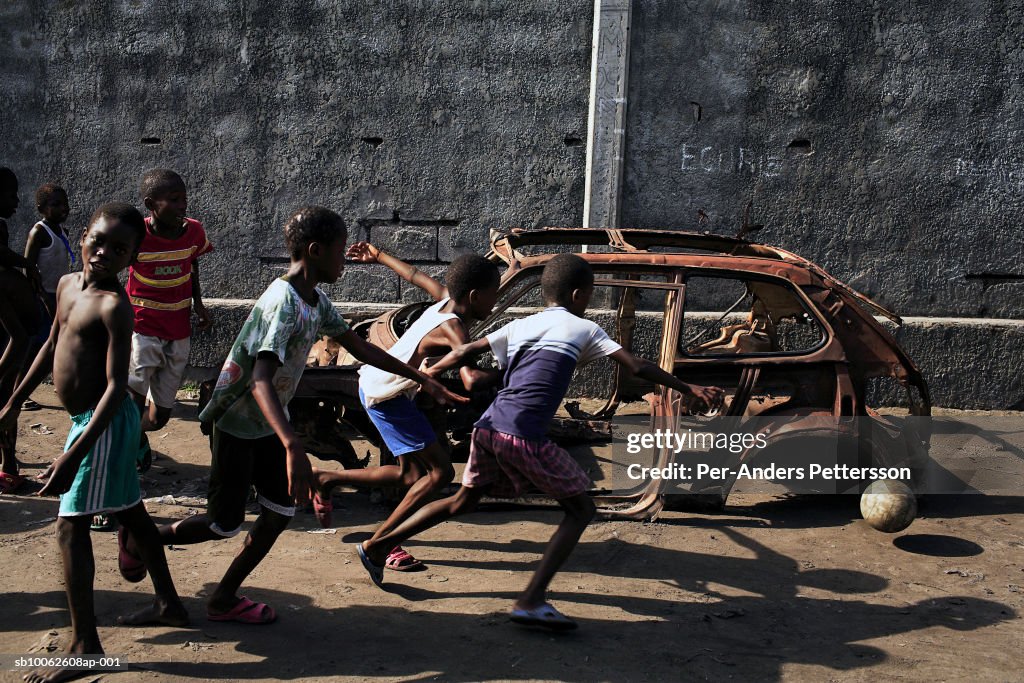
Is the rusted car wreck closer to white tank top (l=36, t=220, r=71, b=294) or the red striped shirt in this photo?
the red striped shirt

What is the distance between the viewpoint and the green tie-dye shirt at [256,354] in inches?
143

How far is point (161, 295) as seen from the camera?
5391mm

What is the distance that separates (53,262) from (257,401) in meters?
3.48

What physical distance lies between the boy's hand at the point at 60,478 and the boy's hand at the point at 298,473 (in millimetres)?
757

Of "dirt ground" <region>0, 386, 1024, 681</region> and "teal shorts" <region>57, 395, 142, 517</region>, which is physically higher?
"teal shorts" <region>57, 395, 142, 517</region>

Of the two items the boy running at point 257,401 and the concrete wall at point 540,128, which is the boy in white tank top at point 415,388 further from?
the concrete wall at point 540,128

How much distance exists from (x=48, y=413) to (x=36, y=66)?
11.3 feet

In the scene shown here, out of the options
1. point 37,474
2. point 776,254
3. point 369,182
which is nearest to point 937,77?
point 776,254

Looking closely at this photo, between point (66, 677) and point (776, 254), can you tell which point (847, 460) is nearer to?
point (776, 254)

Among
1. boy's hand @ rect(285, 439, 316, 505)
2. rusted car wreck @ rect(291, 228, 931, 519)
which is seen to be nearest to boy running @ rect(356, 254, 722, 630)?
boy's hand @ rect(285, 439, 316, 505)

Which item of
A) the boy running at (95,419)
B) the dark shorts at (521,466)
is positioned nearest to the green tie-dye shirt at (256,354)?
the boy running at (95,419)

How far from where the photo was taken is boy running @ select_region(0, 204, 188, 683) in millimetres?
3385

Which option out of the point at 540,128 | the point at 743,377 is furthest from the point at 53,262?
the point at 743,377

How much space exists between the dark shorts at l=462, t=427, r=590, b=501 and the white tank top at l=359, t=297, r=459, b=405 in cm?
49
